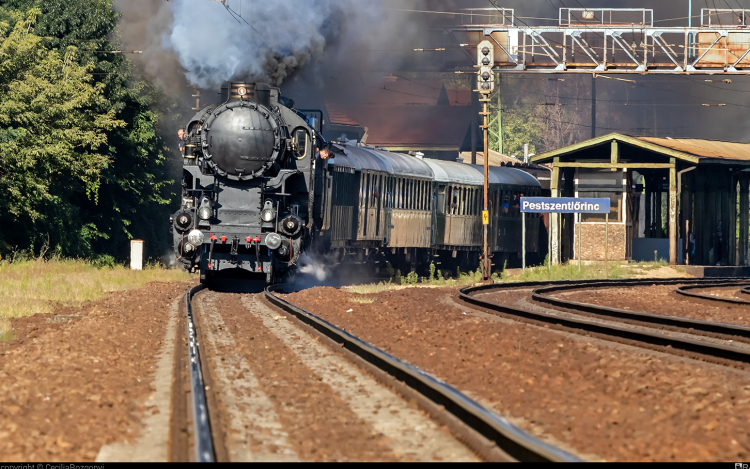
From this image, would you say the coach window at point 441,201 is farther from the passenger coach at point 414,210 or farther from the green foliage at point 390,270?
the green foliage at point 390,270

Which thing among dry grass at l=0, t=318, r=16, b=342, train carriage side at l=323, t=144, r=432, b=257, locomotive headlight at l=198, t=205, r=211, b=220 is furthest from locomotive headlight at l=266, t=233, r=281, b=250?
dry grass at l=0, t=318, r=16, b=342

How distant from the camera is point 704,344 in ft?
33.1

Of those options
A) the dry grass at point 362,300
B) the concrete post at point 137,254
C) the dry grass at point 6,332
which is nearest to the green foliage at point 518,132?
the concrete post at point 137,254

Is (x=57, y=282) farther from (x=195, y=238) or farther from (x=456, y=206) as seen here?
(x=456, y=206)

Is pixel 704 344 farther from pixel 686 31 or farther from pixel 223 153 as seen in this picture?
pixel 686 31

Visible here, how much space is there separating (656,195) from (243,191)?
86.7 feet

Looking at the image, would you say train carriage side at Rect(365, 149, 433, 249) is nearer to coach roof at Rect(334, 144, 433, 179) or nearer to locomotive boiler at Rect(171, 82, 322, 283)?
coach roof at Rect(334, 144, 433, 179)

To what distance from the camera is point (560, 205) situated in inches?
1115

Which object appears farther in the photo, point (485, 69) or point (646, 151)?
point (646, 151)

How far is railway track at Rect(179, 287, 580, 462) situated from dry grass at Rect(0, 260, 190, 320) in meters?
7.38

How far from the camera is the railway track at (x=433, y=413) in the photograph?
5.18 metres

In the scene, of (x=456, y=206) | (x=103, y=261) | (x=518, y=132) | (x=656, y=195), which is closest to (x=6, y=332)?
(x=103, y=261)

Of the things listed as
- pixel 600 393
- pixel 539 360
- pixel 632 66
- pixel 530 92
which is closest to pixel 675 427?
pixel 600 393

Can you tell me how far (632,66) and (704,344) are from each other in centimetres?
2418
